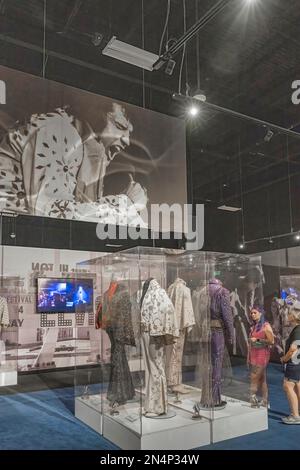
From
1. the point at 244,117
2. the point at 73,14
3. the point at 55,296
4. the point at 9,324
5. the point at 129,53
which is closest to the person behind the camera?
the point at 129,53

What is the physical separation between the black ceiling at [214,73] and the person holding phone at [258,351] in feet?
11.2

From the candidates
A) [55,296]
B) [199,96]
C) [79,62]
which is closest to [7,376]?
[55,296]

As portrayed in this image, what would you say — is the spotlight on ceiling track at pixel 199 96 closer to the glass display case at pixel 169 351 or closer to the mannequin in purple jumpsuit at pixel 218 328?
the glass display case at pixel 169 351

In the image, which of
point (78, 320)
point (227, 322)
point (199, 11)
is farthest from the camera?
point (78, 320)

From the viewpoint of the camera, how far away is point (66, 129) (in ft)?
→ 20.7

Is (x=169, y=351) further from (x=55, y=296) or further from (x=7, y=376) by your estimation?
(x=55, y=296)

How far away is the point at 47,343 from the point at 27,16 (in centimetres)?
571

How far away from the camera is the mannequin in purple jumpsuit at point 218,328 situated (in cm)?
457

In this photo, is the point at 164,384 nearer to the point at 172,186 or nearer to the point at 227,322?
the point at 227,322

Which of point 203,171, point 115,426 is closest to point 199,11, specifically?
point 203,171

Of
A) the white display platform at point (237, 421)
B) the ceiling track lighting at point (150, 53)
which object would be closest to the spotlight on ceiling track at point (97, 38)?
the ceiling track lighting at point (150, 53)

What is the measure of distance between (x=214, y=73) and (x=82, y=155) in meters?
2.29

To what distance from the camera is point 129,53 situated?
4969mm

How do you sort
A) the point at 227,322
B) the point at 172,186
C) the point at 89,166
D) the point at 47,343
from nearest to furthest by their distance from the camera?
the point at 227,322, the point at 89,166, the point at 172,186, the point at 47,343
